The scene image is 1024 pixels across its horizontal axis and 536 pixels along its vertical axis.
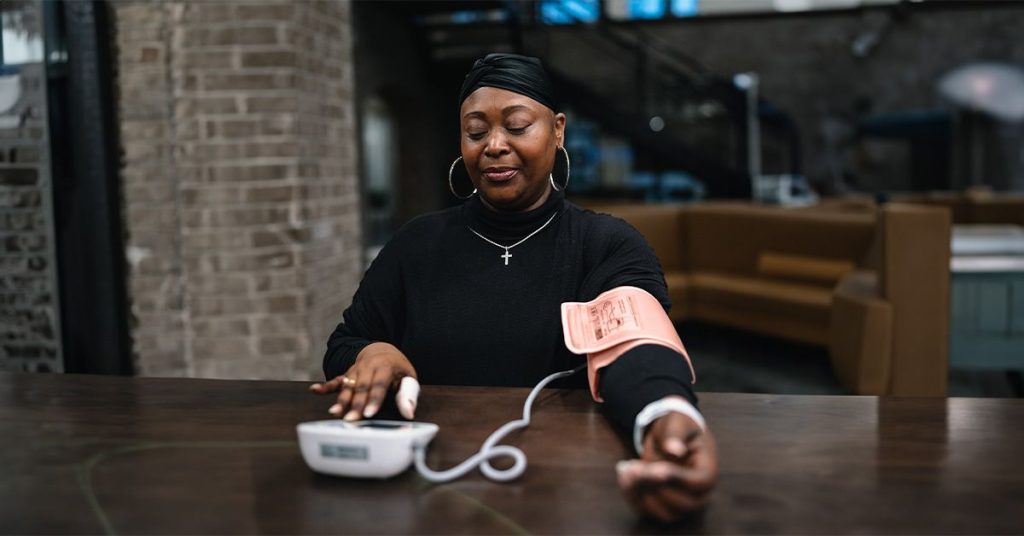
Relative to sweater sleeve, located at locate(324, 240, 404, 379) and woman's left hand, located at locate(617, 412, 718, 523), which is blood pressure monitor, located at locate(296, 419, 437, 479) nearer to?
woman's left hand, located at locate(617, 412, 718, 523)

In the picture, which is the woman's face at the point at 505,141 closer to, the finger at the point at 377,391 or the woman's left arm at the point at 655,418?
the woman's left arm at the point at 655,418

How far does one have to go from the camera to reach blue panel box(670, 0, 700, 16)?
11.7 metres

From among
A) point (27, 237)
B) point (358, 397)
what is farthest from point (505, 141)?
point (27, 237)

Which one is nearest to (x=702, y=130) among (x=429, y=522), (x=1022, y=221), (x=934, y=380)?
(x=1022, y=221)

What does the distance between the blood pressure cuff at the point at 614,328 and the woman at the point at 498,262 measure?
0.48 feet

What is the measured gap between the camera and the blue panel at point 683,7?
11.7 m

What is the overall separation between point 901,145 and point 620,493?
473 inches

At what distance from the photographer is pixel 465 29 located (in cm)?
855

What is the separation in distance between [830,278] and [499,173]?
4.09 m

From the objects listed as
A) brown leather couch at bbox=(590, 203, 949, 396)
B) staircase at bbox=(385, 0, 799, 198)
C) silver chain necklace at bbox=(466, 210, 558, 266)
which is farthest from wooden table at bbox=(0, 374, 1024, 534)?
staircase at bbox=(385, 0, 799, 198)

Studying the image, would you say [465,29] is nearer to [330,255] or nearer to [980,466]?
[330,255]

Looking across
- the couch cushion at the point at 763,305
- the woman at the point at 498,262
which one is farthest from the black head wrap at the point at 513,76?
the couch cushion at the point at 763,305

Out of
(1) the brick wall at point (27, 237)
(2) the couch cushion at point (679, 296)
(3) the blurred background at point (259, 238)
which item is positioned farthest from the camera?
(2) the couch cushion at point (679, 296)

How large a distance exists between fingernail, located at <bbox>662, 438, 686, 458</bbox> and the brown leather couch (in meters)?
2.96
